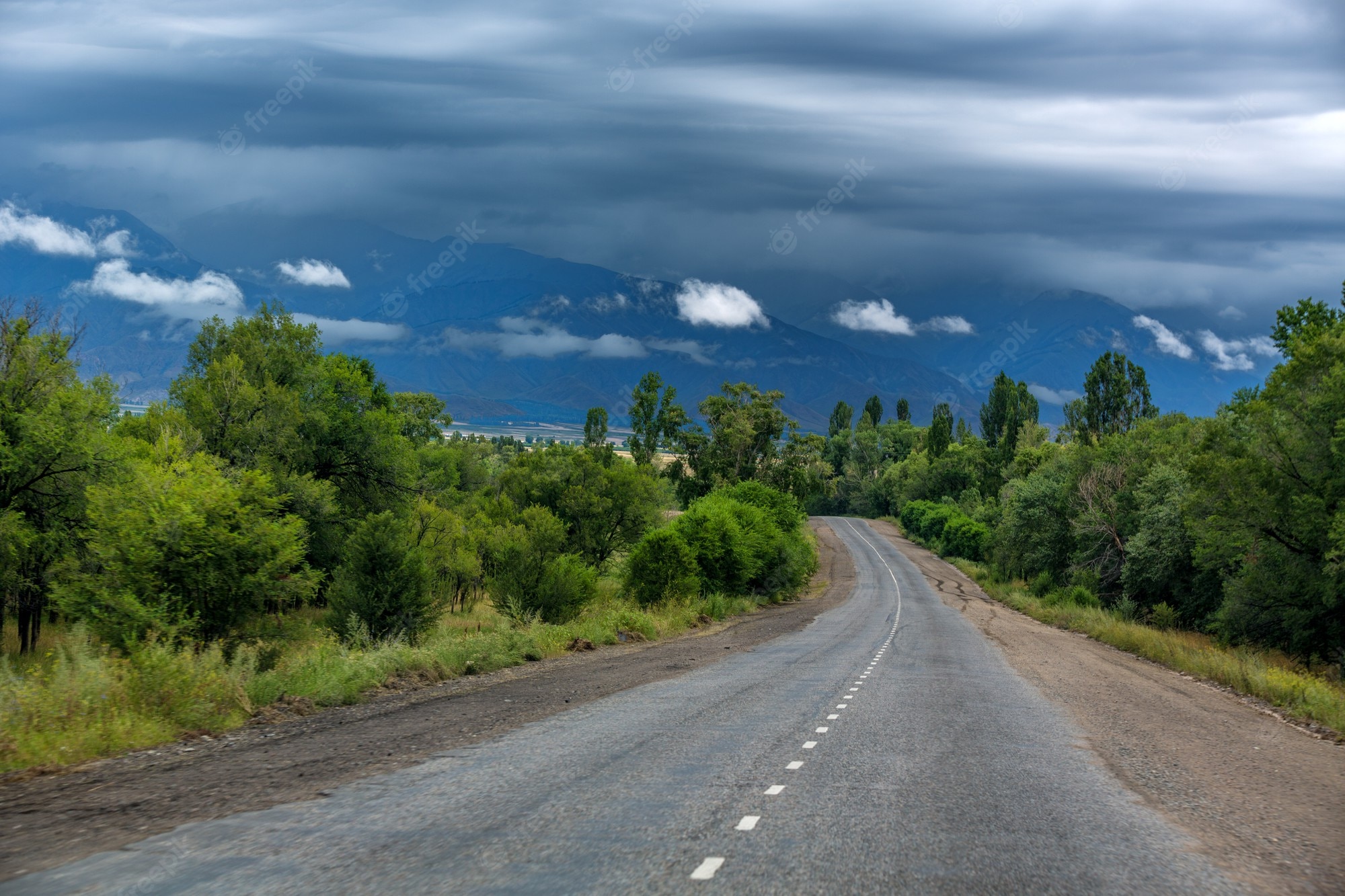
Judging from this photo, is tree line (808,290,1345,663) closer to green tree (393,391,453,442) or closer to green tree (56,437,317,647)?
green tree (56,437,317,647)

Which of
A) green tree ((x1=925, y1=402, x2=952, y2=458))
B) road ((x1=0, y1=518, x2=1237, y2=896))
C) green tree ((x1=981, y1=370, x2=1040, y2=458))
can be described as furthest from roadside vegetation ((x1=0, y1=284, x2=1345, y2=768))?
green tree ((x1=925, y1=402, x2=952, y2=458))

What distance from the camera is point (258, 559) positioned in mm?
17453

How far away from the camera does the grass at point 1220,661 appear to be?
1622 centimetres

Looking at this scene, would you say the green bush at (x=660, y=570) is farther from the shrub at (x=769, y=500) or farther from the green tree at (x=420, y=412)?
the green tree at (x=420, y=412)

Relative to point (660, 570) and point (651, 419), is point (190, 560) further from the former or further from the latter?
point (651, 419)

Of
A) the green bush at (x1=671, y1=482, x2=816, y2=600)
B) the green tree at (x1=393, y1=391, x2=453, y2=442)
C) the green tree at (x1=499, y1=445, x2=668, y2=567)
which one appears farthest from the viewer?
the green tree at (x1=393, y1=391, x2=453, y2=442)

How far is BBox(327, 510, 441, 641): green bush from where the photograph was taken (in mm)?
25688

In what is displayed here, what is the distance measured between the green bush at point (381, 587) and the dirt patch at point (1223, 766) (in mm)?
15612

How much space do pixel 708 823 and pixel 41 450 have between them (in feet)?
87.3

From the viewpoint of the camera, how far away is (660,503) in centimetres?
7400

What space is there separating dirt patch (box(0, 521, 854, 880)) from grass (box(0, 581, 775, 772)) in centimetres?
36

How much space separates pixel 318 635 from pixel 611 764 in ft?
51.0

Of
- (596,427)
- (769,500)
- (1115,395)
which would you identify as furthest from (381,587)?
(1115,395)

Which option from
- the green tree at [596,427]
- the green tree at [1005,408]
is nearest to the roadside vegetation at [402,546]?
the green tree at [596,427]
